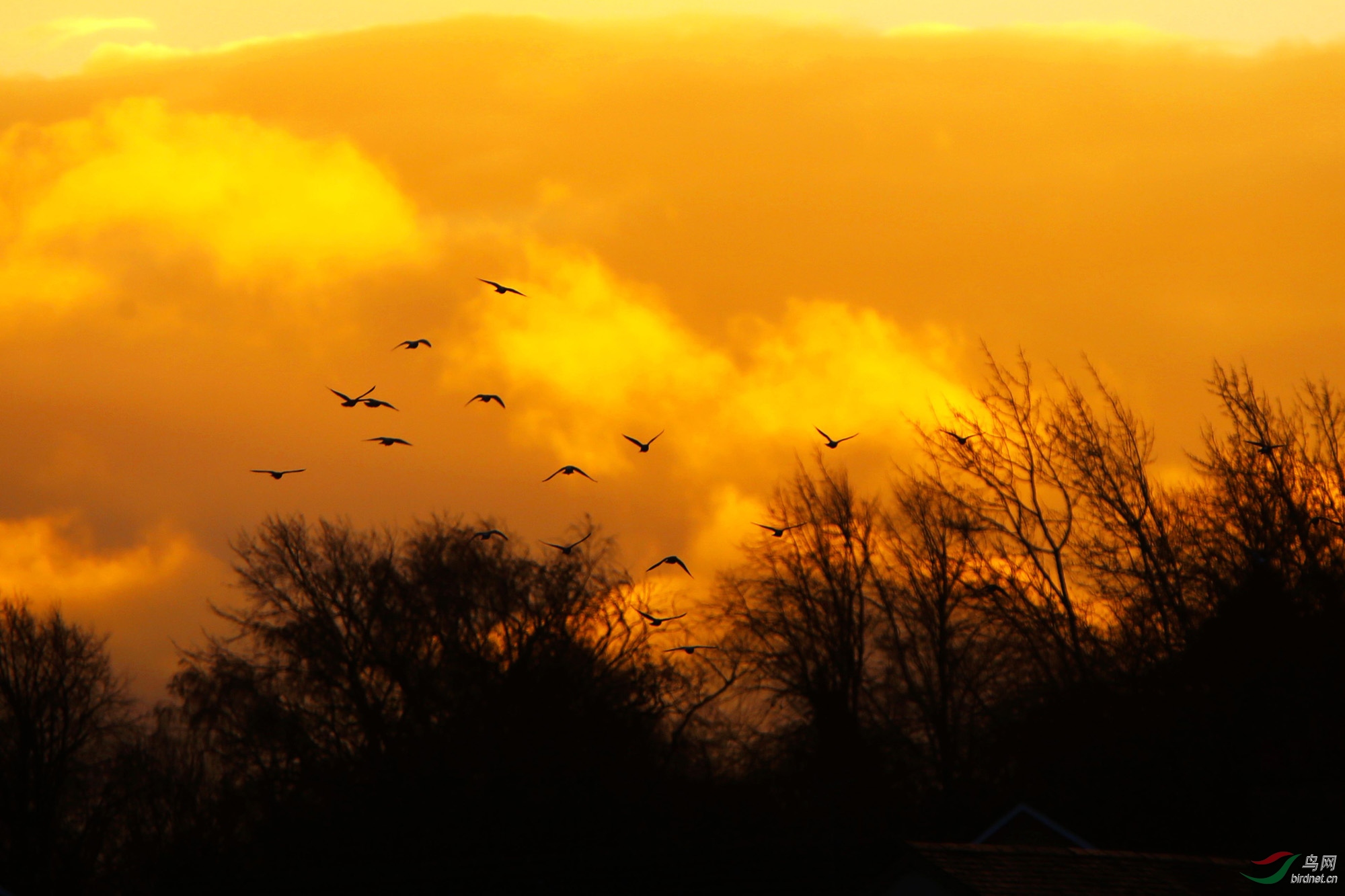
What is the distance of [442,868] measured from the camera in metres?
31.5

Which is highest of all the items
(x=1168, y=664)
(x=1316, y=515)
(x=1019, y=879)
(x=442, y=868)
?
(x=1316, y=515)

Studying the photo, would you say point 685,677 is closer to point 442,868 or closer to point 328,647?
point 328,647

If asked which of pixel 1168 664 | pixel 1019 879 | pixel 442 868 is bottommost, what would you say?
pixel 1019 879

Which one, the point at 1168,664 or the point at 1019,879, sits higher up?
the point at 1168,664

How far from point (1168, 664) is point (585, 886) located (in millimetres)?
27004

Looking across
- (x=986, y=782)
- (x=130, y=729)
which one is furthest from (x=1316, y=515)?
(x=130, y=729)

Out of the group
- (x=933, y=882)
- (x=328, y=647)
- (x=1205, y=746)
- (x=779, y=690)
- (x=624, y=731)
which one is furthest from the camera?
(x=779, y=690)

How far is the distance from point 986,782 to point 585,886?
28121 mm

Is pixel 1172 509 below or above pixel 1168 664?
above

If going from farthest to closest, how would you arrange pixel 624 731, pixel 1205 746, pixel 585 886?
pixel 624 731
pixel 1205 746
pixel 585 886

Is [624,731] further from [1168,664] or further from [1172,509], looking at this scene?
[1172,509]

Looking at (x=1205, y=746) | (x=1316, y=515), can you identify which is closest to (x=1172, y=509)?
(x=1316, y=515)

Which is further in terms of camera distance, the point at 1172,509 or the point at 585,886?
the point at 1172,509

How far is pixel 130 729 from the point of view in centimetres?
6284
